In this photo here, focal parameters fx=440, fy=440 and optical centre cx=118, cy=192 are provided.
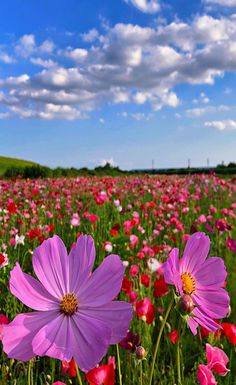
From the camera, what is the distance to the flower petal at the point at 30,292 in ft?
1.87

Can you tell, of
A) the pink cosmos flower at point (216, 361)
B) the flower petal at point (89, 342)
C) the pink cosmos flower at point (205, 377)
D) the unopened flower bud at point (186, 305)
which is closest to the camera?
the flower petal at point (89, 342)

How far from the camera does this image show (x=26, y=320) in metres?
0.55

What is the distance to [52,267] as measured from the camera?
24.0 inches

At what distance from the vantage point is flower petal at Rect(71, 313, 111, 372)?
51 centimetres

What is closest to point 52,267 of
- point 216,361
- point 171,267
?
point 171,267

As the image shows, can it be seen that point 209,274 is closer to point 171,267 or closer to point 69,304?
point 171,267

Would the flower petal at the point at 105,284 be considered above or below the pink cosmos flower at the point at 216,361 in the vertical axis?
above

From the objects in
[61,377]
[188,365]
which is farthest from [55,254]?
[188,365]

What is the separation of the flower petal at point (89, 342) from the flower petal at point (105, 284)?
28 millimetres

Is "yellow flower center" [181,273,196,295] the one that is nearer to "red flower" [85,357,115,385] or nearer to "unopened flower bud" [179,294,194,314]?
"unopened flower bud" [179,294,194,314]

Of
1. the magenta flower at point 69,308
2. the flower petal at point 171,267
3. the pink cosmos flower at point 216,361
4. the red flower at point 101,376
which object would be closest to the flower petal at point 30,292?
the magenta flower at point 69,308

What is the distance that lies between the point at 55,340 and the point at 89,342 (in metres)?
0.04

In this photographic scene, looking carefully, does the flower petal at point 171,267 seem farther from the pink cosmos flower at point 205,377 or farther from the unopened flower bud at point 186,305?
the pink cosmos flower at point 205,377

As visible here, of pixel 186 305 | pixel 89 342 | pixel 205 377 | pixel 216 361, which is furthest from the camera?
pixel 216 361
